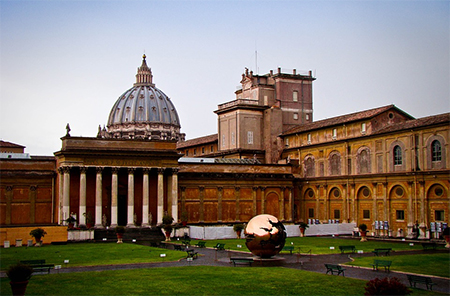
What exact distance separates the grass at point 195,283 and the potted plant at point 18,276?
5.34ft

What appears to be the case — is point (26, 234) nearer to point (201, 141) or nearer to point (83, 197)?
point (83, 197)

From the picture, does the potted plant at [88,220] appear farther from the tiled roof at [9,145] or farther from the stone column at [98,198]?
the tiled roof at [9,145]

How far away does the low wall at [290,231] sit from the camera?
51.6 metres

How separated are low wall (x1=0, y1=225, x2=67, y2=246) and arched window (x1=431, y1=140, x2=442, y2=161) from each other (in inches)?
1238

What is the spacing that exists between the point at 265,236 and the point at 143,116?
11268cm

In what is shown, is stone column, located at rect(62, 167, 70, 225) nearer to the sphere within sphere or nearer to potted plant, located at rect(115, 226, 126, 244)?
potted plant, located at rect(115, 226, 126, 244)

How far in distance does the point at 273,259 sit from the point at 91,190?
2893cm

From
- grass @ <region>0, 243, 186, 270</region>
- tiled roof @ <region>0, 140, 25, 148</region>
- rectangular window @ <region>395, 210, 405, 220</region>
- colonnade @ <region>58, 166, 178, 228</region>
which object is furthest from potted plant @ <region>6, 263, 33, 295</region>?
tiled roof @ <region>0, 140, 25, 148</region>

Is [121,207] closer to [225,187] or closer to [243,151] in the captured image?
[225,187]

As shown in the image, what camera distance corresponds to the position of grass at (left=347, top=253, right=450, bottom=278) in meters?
28.3

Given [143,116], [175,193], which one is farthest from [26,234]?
[143,116]

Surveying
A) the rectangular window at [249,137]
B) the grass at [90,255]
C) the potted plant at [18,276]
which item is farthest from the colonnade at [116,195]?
the potted plant at [18,276]

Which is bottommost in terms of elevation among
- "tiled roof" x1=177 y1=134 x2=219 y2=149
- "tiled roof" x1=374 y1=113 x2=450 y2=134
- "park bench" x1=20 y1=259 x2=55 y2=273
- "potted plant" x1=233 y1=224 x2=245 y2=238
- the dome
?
"park bench" x1=20 y1=259 x2=55 y2=273

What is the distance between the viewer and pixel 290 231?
178ft
